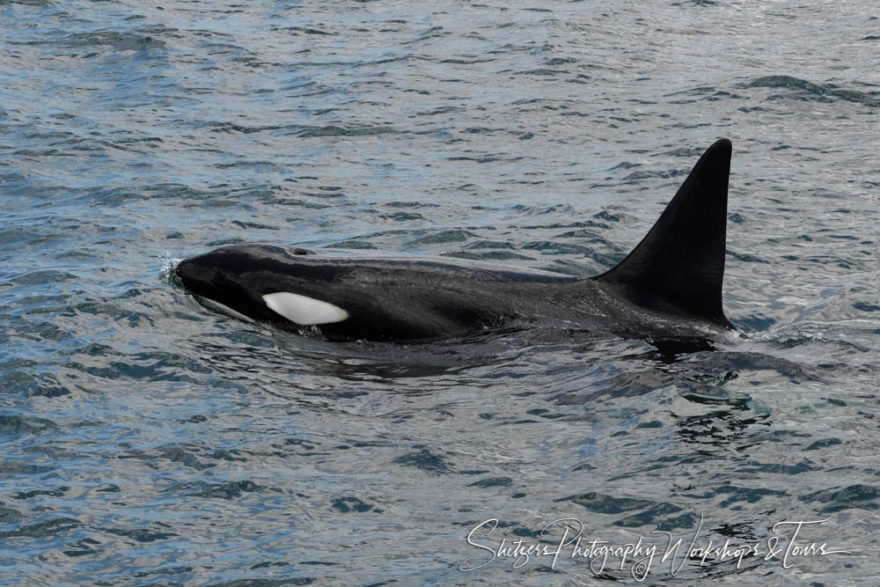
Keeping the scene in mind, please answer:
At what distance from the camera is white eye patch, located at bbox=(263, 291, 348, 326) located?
11.2m

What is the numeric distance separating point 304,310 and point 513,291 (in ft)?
6.13

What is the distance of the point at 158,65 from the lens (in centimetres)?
2239

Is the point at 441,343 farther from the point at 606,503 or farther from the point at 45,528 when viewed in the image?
the point at 45,528

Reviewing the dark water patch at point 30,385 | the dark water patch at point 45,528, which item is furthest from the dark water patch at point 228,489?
A: the dark water patch at point 30,385

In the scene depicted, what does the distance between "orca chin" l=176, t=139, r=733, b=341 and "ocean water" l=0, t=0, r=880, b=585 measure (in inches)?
9.9

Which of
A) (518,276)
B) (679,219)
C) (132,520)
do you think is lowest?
(132,520)

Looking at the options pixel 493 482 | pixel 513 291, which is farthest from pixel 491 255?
pixel 493 482

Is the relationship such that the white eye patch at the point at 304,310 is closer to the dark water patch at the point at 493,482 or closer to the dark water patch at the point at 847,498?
the dark water patch at the point at 493,482

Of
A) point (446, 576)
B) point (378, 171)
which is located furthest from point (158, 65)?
point (446, 576)

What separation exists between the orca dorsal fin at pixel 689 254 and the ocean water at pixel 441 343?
48cm

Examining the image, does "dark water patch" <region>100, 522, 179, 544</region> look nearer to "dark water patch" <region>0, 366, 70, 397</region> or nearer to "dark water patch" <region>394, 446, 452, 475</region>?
"dark water patch" <region>394, 446, 452, 475</region>

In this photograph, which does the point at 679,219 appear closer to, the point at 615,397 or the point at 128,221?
the point at 615,397

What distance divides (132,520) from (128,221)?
7.54m

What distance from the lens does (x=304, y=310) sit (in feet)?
37.1
